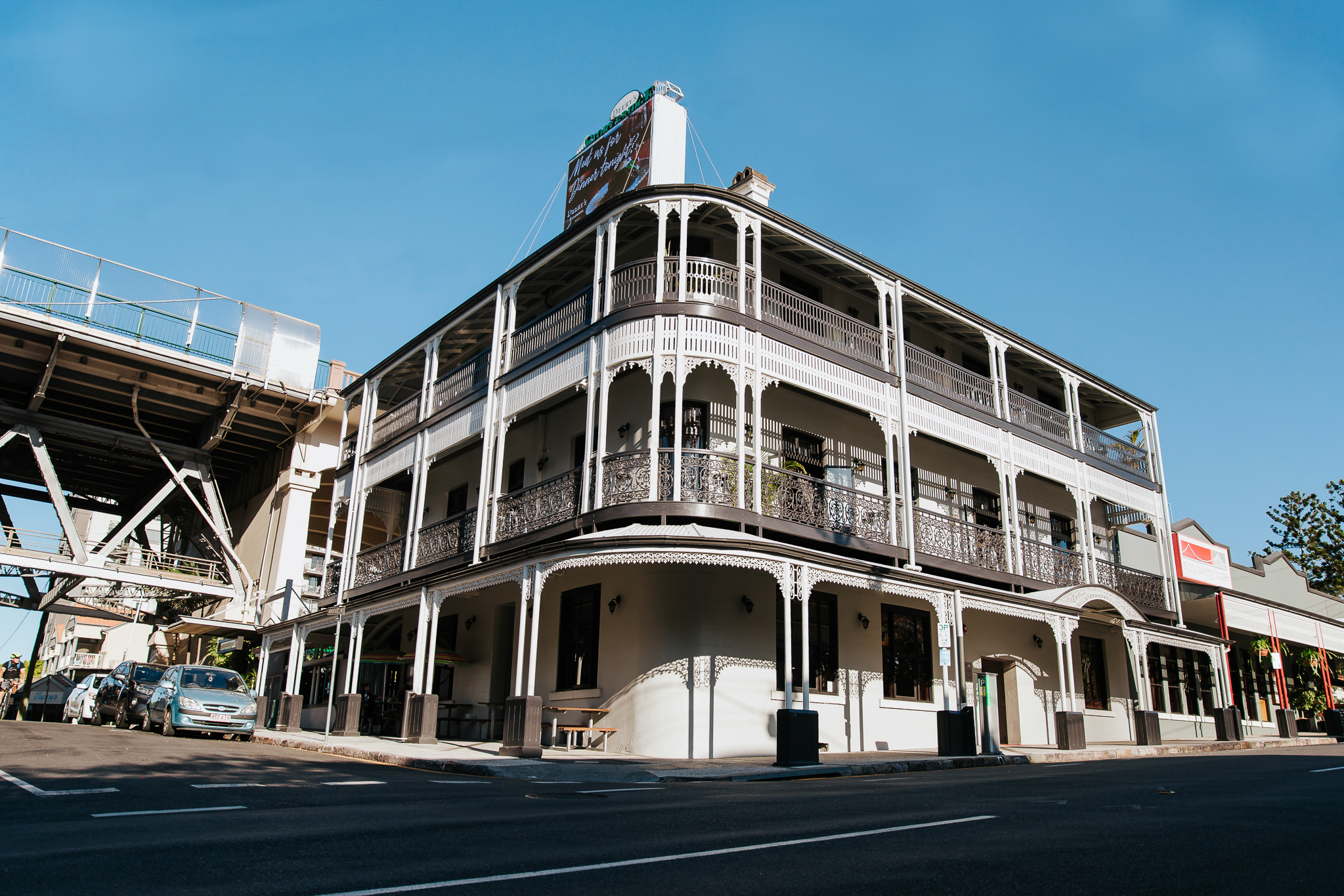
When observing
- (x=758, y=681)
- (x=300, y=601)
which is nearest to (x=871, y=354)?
(x=758, y=681)

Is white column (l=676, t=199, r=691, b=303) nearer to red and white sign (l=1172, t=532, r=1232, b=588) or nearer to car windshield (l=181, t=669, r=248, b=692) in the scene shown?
car windshield (l=181, t=669, r=248, b=692)

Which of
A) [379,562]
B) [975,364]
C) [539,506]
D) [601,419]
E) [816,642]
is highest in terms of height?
[975,364]

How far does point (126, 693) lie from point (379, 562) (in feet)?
20.1

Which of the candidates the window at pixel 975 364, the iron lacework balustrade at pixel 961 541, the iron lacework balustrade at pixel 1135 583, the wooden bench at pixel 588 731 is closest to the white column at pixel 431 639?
the wooden bench at pixel 588 731

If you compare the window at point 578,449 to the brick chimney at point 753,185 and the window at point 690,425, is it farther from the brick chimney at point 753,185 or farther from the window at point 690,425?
the brick chimney at point 753,185

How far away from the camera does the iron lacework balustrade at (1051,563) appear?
21109 mm

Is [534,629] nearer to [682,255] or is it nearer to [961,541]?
[682,255]

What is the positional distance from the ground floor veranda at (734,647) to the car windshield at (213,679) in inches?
89.2

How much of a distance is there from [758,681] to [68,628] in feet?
202

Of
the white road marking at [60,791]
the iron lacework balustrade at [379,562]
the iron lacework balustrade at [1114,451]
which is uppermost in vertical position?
the iron lacework balustrade at [1114,451]

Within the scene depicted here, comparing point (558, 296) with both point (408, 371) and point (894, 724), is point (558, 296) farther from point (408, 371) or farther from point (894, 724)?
point (894, 724)

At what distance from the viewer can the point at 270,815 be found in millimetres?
6707

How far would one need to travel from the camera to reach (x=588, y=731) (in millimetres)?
16438

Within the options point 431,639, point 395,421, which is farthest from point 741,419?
point 395,421
